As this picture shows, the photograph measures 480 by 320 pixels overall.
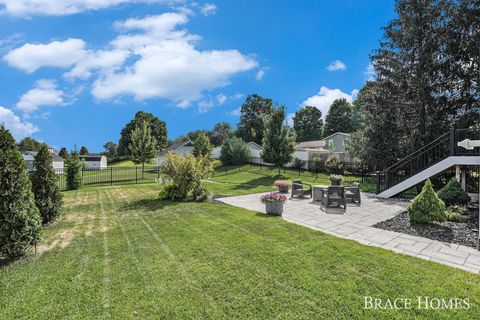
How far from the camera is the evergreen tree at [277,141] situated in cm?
1948

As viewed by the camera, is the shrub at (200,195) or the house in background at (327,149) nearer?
the shrub at (200,195)

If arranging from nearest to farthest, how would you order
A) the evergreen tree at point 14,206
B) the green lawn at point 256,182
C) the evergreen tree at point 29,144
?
the evergreen tree at point 14,206
the green lawn at point 256,182
the evergreen tree at point 29,144

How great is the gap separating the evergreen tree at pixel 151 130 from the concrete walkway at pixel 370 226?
45858 mm

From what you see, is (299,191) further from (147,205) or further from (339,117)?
(339,117)

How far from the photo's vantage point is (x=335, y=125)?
156 feet

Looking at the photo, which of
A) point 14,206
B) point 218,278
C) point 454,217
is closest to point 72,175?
point 14,206

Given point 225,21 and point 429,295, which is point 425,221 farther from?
point 225,21

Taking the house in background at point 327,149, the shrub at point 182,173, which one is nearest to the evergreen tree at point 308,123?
the house in background at point 327,149

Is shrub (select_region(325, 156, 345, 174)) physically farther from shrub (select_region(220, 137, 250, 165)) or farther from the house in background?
shrub (select_region(220, 137, 250, 165))

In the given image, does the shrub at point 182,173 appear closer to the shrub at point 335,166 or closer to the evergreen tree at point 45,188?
the evergreen tree at point 45,188

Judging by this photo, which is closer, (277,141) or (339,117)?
(277,141)

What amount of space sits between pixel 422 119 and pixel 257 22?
31.6ft

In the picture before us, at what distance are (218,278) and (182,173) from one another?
20.7 feet

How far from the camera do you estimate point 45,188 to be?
6305 millimetres
